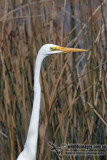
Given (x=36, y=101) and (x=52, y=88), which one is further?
(x=52, y=88)

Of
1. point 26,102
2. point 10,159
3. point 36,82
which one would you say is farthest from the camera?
point 26,102

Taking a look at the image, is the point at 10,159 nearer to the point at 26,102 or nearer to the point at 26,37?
the point at 26,102

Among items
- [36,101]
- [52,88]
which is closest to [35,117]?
[36,101]

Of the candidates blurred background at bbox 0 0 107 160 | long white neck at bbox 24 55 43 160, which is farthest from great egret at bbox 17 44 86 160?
blurred background at bbox 0 0 107 160

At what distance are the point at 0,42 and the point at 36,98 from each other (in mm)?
547

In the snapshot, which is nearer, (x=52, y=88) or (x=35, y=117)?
(x=35, y=117)

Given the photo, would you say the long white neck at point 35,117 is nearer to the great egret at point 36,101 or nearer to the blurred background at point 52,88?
the great egret at point 36,101

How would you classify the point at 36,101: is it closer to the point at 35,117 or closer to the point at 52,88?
the point at 35,117

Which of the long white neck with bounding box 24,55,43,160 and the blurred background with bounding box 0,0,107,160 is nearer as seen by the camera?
the long white neck with bounding box 24,55,43,160

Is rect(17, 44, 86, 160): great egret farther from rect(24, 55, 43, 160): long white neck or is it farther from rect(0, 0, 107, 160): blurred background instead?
rect(0, 0, 107, 160): blurred background

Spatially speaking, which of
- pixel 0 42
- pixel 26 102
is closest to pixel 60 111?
pixel 26 102

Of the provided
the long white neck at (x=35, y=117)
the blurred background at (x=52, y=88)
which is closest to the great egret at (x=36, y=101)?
the long white neck at (x=35, y=117)

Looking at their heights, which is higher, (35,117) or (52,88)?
(52,88)

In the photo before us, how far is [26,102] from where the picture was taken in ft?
6.72
